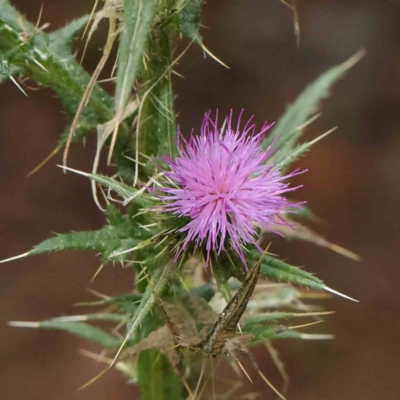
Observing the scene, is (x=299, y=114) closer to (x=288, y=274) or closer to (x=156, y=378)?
(x=288, y=274)

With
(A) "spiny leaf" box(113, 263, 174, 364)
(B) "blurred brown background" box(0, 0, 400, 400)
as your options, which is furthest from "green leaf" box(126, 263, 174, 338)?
(B) "blurred brown background" box(0, 0, 400, 400)

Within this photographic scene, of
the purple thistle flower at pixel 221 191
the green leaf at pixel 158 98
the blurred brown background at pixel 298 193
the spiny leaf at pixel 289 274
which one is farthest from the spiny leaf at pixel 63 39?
the blurred brown background at pixel 298 193

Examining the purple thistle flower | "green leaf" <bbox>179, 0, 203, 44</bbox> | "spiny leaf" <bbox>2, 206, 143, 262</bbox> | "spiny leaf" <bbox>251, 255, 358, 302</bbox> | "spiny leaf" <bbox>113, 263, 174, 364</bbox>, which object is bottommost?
"spiny leaf" <bbox>113, 263, 174, 364</bbox>

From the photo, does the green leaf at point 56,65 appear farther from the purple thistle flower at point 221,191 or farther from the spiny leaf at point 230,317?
the spiny leaf at point 230,317

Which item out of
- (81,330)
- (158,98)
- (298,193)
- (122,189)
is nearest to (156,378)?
(81,330)

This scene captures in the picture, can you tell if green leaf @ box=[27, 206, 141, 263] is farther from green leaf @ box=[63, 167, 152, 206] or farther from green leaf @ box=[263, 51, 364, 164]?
green leaf @ box=[263, 51, 364, 164]

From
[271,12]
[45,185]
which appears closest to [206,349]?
[45,185]

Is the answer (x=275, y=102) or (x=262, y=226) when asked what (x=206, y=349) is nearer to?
(x=262, y=226)
